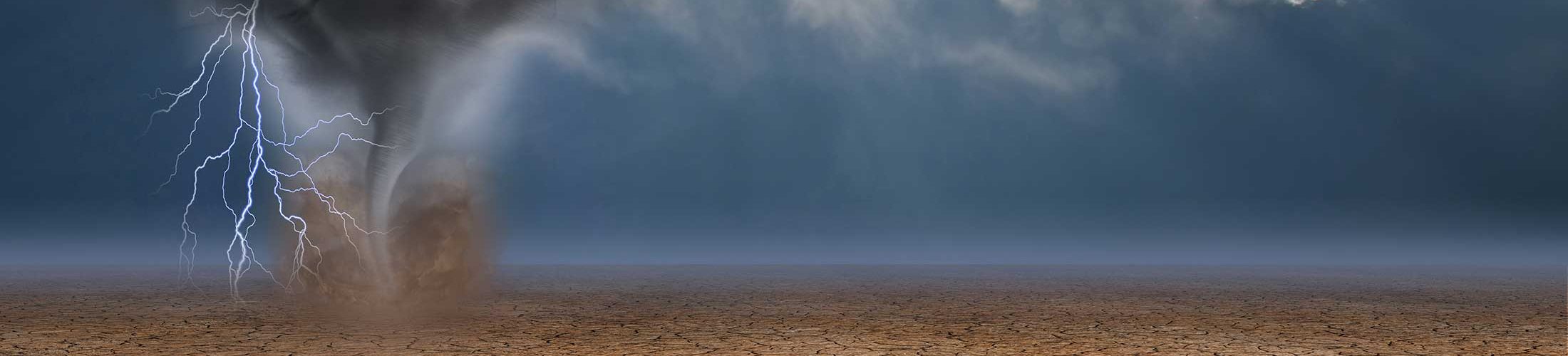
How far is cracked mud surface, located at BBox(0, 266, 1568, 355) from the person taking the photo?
13.8 m

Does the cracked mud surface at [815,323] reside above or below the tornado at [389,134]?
below

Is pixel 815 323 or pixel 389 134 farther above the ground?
pixel 389 134

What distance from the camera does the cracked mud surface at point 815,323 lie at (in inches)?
542

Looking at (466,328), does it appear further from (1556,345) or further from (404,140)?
(1556,345)

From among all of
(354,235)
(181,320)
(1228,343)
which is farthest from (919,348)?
(181,320)

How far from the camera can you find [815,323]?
17.4 metres

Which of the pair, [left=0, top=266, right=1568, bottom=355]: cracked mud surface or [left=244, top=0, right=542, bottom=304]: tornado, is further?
[left=244, top=0, right=542, bottom=304]: tornado

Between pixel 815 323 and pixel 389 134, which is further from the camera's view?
pixel 815 323

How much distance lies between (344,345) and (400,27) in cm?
526

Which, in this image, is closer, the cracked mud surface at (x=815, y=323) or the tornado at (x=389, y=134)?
the cracked mud surface at (x=815, y=323)

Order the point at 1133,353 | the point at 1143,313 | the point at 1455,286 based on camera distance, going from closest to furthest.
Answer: the point at 1133,353 < the point at 1143,313 < the point at 1455,286

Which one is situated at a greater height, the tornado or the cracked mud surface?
the tornado

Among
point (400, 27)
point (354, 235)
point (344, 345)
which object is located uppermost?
point (400, 27)

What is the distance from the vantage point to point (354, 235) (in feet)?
57.4
